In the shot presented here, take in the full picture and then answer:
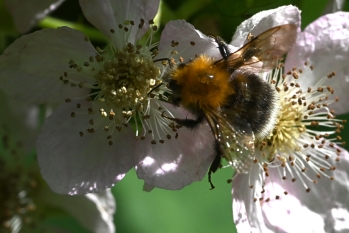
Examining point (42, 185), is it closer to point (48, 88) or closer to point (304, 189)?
point (48, 88)

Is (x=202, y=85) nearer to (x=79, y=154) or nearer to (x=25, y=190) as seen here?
(x=79, y=154)

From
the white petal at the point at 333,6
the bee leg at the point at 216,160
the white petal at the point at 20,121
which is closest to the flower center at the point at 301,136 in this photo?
the white petal at the point at 333,6

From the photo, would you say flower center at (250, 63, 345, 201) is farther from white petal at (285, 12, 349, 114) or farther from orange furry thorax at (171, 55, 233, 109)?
orange furry thorax at (171, 55, 233, 109)

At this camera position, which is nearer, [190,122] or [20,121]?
[190,122]

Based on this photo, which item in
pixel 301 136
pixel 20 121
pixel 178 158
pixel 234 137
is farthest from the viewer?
pixel 20 121

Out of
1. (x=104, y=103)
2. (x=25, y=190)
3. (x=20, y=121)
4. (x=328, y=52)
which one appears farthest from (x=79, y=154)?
(x=328, y=52)

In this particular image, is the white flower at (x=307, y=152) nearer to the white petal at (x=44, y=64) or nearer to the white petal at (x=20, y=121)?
the white petal at (x=44, y=64)

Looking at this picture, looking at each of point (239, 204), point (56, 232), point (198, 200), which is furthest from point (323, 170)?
point (56, 232)

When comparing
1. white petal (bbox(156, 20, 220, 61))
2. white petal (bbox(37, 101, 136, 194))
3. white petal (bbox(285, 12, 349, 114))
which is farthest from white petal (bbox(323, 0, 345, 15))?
white petal (bbox(37, 101, 136, 194))
